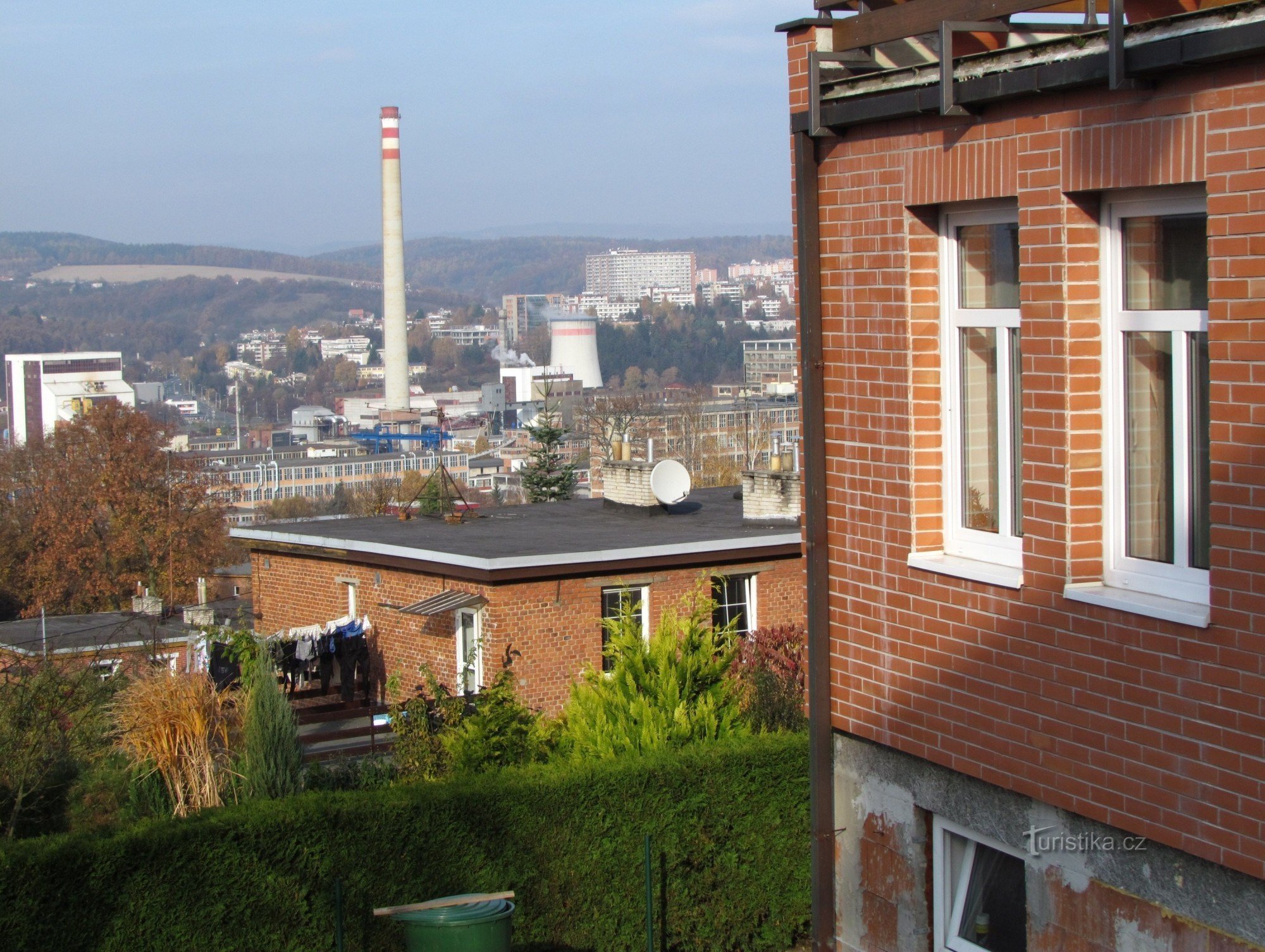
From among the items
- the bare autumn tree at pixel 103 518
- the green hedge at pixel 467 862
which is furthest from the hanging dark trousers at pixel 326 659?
the bare autumn tree at pixel 103 518

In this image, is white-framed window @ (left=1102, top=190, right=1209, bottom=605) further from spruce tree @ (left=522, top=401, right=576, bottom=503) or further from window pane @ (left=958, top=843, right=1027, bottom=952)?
spruce tree @ (left=522, top=401, right=576, bottom=503)

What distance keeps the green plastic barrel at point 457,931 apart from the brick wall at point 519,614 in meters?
7.20

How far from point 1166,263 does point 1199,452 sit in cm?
75

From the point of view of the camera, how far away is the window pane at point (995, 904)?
657cm

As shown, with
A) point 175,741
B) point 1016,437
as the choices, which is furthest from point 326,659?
point 1016,437

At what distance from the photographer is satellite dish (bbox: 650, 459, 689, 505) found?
2203cm

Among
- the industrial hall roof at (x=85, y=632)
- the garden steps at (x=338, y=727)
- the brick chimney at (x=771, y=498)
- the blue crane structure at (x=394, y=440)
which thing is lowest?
the blue crane structure at (x=394, y=440)

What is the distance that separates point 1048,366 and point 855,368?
1.34 m

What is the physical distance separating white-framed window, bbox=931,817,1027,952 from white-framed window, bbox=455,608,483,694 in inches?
418

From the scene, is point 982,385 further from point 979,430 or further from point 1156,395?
point 1156,395

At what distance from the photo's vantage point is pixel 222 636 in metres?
15.5

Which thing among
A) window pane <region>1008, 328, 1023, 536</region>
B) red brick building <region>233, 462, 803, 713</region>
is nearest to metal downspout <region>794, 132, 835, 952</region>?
window pane <region>1008, 328, 1023, 536</region>

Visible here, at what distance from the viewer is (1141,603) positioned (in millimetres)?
5465

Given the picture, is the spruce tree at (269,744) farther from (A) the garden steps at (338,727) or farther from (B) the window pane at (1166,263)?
(B) the window pane at (1166,263)
